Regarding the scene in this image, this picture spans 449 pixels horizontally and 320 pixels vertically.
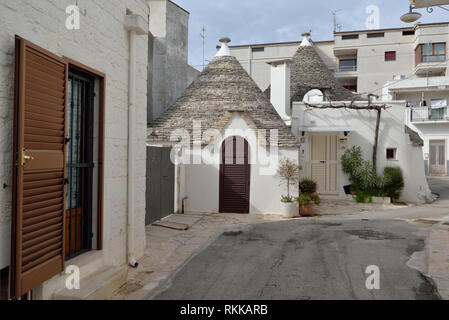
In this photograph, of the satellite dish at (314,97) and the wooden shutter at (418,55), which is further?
the wooden shutter at (418,55)

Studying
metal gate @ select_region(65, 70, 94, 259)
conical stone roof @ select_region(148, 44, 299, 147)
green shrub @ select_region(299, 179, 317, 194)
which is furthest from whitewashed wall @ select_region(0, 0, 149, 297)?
green shrub @ select_region(299, 179, 317, 194)

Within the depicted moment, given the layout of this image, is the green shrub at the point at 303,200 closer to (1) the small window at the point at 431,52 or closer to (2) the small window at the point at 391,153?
(2) the small window at the point at 391,153

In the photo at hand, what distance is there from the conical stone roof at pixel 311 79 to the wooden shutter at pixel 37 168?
51.3 feet

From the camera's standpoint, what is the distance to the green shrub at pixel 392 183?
48.3 ft

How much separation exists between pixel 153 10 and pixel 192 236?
1463 centimetres

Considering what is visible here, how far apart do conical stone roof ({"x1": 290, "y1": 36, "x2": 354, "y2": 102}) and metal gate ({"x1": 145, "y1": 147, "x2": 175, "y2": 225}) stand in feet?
32.3

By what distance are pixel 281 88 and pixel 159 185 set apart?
887cm

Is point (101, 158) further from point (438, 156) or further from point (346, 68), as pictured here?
point (346, 68)

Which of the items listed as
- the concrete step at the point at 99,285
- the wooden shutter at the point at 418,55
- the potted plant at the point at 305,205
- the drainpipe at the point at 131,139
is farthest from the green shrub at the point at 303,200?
the wooden shutter at the point at 418,55

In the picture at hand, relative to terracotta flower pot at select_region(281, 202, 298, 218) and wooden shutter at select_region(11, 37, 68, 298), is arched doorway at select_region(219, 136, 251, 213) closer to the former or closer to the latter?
terracotta flower pot at select_region(281, 202, 298, 218)

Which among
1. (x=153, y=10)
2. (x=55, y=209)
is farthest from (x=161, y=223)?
(x=153, y=10)

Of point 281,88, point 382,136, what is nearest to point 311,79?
point 281,88

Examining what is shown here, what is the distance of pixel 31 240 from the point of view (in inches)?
144

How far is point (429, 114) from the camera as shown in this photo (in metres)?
24.8
